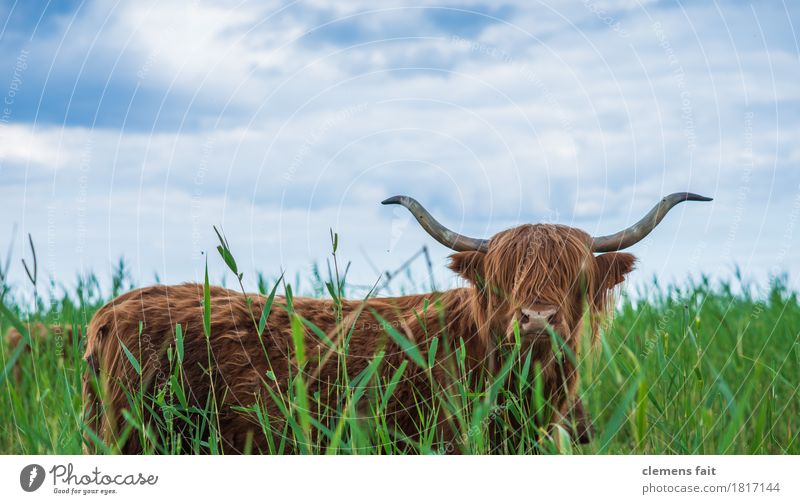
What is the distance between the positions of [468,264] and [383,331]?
2.40ft

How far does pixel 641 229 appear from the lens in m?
4.80

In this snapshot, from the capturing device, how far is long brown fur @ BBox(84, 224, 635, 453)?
462cm

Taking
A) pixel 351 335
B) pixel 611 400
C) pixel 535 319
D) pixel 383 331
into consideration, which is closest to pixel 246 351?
pixel 351 335

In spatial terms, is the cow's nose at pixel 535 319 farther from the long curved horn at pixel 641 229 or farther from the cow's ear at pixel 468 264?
the long curved horn at pixel 641 229

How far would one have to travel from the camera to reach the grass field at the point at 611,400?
3.36 m

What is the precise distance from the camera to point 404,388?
469cm

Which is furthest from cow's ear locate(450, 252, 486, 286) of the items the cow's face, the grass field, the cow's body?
the grass field

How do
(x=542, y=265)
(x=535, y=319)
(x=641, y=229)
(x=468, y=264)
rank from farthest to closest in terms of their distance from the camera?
(x=468, y=264) → (x=641, y=229) → (x=542, y=265) → (x=535, y=319)

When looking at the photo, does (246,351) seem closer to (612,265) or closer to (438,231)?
(438,231)

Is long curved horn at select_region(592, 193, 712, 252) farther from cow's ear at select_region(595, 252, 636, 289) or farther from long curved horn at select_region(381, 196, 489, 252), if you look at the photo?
long curved horn at select_region(381, 196, 489, 252)

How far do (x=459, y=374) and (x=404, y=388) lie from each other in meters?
0.36
